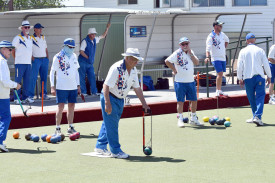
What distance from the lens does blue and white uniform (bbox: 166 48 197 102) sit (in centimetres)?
1212

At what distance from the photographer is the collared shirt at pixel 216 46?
15.2 metres

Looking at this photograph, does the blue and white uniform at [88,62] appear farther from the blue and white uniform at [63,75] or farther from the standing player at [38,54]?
the blue and white uniform at [63,75]

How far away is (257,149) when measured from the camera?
959 cm

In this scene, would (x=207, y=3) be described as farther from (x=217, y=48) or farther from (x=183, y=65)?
(x=183, y=65)

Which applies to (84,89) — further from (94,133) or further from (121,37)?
(94,133)

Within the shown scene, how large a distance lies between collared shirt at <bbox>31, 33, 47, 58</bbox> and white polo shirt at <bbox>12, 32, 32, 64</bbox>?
0.46 meters

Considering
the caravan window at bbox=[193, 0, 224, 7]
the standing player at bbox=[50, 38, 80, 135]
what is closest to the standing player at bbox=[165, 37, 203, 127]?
the standing player at bbox=[50, 38, 80, 135]

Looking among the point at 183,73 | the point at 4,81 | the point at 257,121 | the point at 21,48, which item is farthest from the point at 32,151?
the point at 21,48

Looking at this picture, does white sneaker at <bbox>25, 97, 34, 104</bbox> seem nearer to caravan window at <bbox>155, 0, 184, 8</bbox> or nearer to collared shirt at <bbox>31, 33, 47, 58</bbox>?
collared shirt at <bbox>31, 33, 47, 58</bbox>

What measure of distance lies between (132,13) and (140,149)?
744 centimetres

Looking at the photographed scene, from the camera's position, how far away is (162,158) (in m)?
9.05

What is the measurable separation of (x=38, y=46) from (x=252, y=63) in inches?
209

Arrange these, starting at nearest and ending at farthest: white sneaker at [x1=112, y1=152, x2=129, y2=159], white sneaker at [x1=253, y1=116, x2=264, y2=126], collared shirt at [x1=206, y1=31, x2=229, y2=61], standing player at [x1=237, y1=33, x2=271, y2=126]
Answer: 1. white sneaker at [x1=112, y1=152, x2=129, y2=159]
2. white sneaker at [x1=253, y1=116, x2=264, y2=126]
3. standing player at [x1=237, y1=33, x2=271, y2=126]
4. collared shirt at [x1=206, y1=31, x2=229, y2=61]

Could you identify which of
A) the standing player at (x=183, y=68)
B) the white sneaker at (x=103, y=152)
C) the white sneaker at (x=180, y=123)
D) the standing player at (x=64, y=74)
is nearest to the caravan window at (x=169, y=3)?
the standing player at (x=183, y=68)
